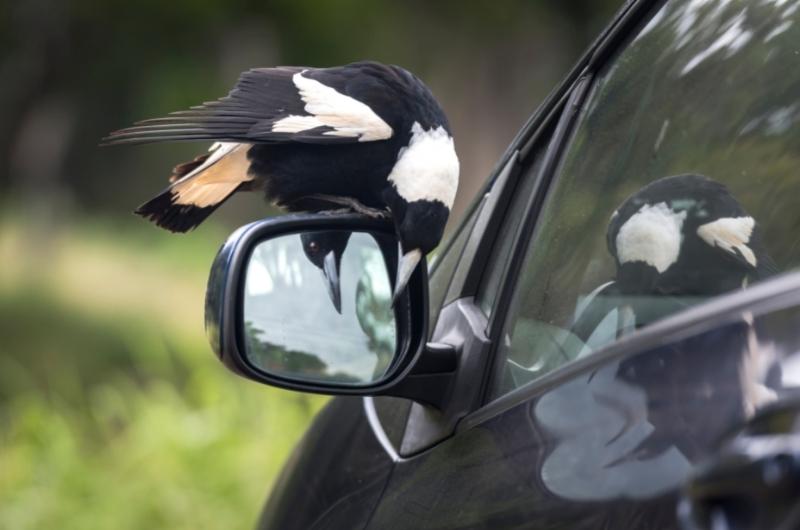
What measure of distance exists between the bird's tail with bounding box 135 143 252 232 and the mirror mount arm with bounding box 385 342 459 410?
2.40 ft

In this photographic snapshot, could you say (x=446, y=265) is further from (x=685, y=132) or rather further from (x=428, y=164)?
(x=685, y=132)

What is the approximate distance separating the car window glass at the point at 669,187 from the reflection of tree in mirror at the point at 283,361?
36 centimetres

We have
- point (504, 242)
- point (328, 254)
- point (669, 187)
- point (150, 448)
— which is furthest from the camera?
point (150, 448)

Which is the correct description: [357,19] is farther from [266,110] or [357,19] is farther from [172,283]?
[266,110]

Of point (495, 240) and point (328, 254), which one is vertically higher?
point (328, 254)

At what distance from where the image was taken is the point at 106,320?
14461 millimetres

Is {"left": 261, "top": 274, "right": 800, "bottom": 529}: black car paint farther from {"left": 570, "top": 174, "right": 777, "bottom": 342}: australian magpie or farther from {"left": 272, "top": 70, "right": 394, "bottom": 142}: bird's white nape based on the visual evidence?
{"left": 272, "top": 70, "right": 394, "bottom": 142}: bird's white nape

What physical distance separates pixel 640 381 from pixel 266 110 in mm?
1216

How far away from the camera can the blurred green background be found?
506 centimetres

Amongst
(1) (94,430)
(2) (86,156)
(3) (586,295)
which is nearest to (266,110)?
(3) (586,295)

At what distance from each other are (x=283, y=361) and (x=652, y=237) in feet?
2.22

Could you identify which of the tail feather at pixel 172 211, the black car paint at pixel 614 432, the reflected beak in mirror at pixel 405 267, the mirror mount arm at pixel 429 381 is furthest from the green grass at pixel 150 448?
the black car paint at pixel 614 432

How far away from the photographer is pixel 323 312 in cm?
212

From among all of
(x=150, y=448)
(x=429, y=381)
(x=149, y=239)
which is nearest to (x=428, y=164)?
(x=429, y=381)
